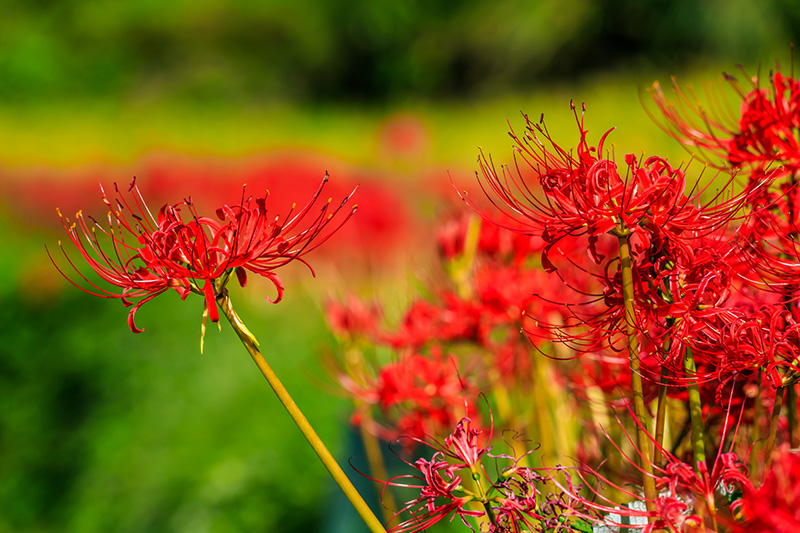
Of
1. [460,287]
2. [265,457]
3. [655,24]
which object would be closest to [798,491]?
[460,287]

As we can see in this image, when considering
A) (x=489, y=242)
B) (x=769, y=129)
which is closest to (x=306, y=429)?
(x=769, y=129)

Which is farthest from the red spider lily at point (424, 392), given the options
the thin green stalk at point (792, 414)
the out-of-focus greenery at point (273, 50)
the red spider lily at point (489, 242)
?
the out-of-focus greenery at point (273, 50)

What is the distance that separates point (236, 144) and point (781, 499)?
347 inches

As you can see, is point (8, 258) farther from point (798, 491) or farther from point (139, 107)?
point (139, 107)

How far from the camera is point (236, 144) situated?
28.6ft

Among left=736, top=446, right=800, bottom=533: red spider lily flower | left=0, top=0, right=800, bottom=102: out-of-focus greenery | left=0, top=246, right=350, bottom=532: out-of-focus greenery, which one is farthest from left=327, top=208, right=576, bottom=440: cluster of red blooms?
left=0, top=0, right=800, bottom=102: out-of-focus greenery

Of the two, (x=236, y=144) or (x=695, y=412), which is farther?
(x=236, y=144)

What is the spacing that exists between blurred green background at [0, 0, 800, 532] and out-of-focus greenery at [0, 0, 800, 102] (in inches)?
1.2

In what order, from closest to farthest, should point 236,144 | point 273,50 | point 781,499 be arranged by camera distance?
point 781,499 → point 236,144 → point 273,50

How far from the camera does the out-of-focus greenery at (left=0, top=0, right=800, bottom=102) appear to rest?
9.12 m

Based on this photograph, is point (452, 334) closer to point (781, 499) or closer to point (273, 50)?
point (781, 499)

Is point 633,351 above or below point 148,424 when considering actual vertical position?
above

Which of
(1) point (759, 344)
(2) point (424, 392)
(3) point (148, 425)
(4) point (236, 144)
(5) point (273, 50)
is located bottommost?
(3) point (148, 425)

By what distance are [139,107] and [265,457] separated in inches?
364
